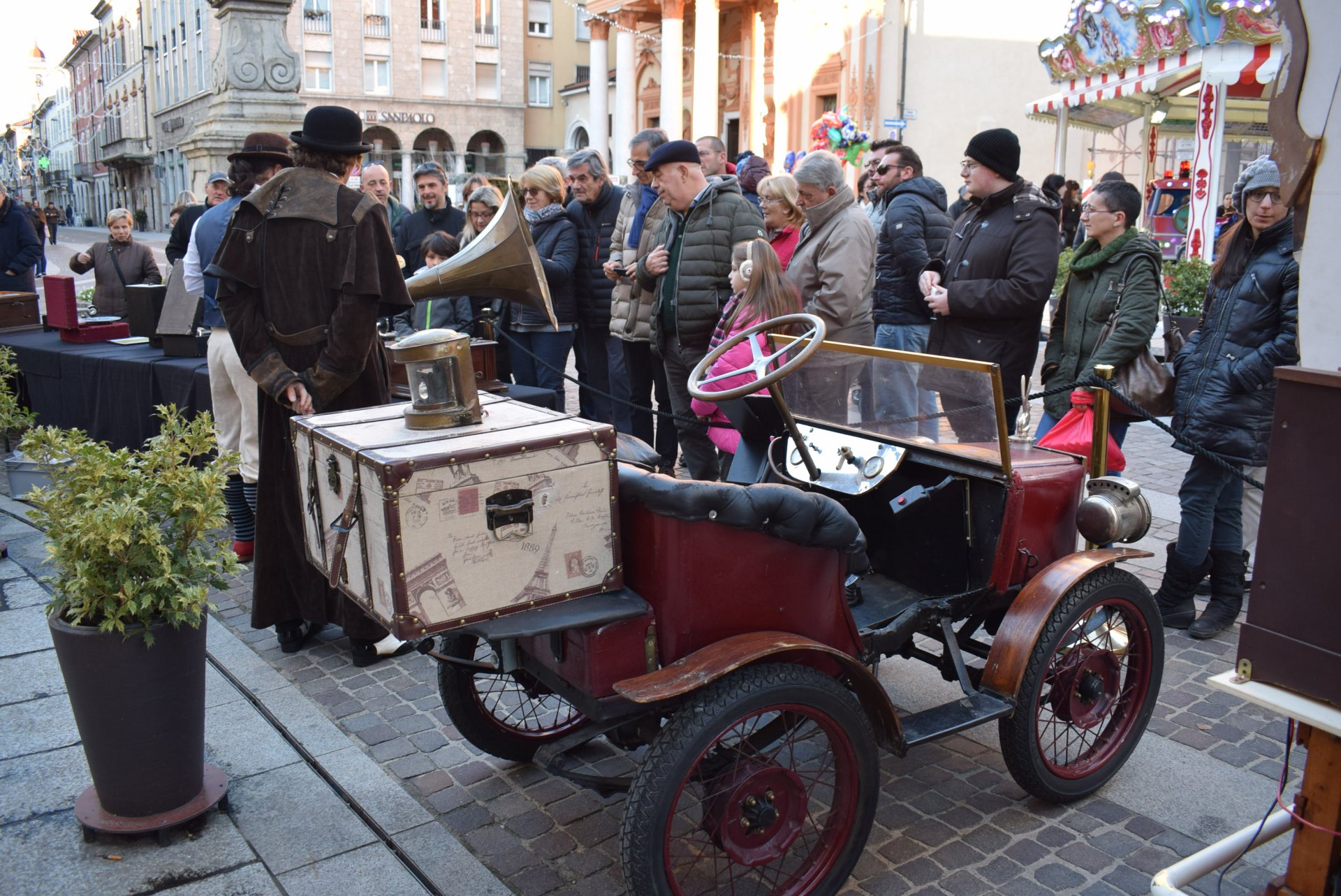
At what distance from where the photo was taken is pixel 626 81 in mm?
38031

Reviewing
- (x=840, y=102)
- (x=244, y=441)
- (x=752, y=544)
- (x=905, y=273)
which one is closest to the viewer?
(x=752, y=544)

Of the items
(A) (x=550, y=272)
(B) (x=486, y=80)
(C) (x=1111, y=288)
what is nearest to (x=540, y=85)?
(B) (x=486, y=80)

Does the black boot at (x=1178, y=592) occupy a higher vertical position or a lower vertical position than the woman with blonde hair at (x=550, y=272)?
lower

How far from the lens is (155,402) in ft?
21.8

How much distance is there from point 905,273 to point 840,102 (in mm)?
24015

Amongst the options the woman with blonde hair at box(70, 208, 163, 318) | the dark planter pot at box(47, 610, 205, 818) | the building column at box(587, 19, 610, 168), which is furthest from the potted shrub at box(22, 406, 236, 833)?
the building column at box(587, 19, 610, 168)

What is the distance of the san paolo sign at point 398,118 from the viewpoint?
50.9m

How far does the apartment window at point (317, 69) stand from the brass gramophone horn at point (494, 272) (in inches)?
2026

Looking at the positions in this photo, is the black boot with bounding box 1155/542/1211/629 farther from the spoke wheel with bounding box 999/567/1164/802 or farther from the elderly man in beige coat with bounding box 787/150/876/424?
the elderly man in beige coat with bounding box 787/150/876/424

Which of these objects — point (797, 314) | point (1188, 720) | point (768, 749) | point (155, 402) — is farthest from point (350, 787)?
point (155, 402)

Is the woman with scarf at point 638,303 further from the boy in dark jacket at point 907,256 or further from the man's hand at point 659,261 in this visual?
the boy in dark jacket at point 907,256

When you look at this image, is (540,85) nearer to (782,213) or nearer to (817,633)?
(782,213)

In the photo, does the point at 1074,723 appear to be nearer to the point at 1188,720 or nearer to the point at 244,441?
the point at 1188,720

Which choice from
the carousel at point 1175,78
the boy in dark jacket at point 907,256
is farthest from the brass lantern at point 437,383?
the carousel at point 1175,78
